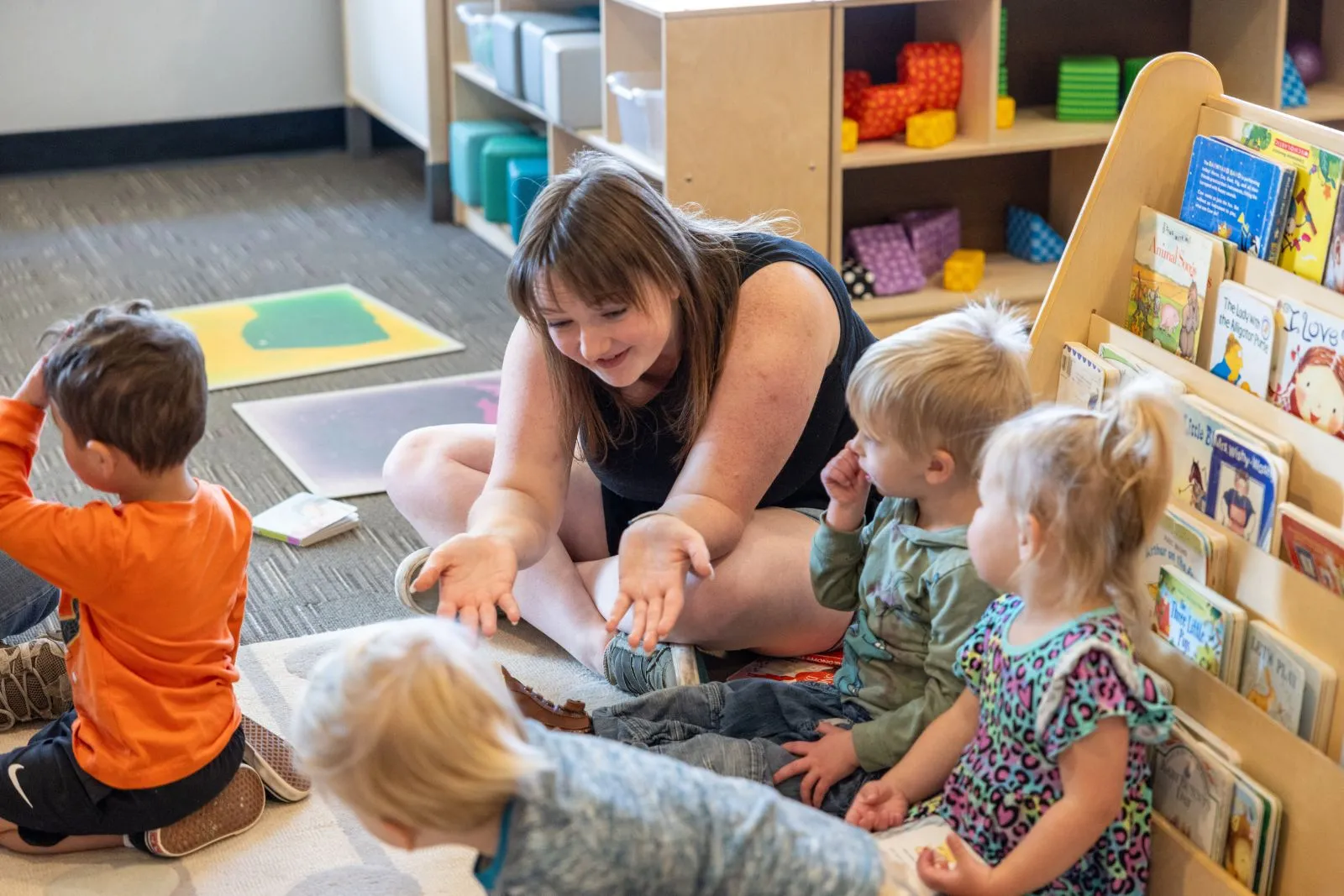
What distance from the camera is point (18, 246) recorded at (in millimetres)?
3750

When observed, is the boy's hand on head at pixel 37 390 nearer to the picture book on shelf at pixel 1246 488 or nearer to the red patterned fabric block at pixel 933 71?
the picture book on shelf at pixel 1246 488

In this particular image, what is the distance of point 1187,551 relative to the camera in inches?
51.9

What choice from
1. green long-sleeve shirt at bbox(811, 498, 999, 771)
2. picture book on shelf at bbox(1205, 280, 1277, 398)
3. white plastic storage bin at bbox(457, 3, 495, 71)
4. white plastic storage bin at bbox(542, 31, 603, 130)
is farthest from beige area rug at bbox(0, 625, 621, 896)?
white plastic storage bin at bbox(457, 3, 495, 71)

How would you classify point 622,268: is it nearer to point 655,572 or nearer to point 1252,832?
point 655,572

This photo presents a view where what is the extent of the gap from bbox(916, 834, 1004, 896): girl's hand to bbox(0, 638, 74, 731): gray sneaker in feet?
3.34

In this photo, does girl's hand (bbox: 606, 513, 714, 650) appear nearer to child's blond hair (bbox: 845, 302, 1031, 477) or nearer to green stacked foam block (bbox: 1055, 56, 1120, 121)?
child's blond hair (bbox: 845, 302, 1031, 477)

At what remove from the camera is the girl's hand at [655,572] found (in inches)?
55.9

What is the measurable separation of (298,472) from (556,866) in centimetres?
163

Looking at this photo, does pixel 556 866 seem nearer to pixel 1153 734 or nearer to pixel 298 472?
pixel 1153 734

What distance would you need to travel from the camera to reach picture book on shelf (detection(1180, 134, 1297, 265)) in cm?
133

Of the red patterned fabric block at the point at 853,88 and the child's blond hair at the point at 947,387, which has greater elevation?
the red patterned fabric block at the point at 853,88

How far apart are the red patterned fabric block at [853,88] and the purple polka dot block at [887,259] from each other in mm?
237

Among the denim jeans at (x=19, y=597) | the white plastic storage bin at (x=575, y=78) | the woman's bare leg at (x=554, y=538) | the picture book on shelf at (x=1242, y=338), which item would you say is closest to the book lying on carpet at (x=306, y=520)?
the woman's bare leg at (x=554, y=538)

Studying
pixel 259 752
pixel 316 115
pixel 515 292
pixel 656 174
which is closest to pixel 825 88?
pixel 656 174
